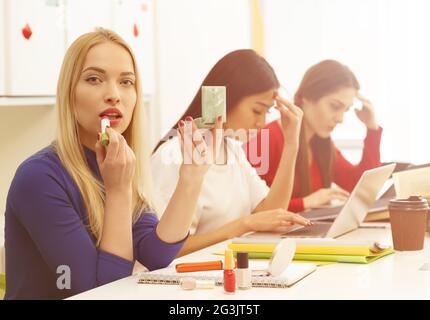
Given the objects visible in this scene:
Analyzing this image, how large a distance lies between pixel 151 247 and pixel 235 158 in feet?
3.26

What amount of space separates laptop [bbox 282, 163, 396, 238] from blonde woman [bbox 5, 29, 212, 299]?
19.0 inches

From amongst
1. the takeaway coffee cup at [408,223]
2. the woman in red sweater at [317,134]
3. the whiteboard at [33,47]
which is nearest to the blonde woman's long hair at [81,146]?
the takeaway coffee cup at [408,223]

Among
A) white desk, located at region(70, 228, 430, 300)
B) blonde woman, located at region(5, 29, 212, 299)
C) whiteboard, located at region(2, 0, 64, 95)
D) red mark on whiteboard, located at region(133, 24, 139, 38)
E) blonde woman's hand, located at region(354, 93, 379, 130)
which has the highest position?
red mark on whiteboard, located at region(133, 24, 139, 38)

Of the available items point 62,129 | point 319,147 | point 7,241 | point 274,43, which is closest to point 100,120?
point 62,129

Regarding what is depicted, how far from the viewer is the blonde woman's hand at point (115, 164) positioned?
1411mm

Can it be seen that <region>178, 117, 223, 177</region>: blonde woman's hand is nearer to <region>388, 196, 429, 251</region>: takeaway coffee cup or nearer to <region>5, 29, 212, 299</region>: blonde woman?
<region>5, 29, 212, 299</region>: blonde woman

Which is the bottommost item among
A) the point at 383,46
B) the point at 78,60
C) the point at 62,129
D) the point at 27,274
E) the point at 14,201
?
the point at 27,274

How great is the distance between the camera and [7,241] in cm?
150

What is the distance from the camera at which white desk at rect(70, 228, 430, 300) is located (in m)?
1.20

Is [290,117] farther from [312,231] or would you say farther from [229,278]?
[229,278]

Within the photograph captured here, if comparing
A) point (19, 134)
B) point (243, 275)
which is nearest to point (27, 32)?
point (19, 134)

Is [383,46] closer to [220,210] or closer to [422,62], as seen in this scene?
[422,62]

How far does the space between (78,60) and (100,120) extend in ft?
0.44

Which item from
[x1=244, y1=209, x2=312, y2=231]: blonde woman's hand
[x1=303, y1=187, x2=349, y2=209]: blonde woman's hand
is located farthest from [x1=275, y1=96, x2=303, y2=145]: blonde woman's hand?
[x1=303, y1=187, x2=349, y2=209]: blonde woman's hand
